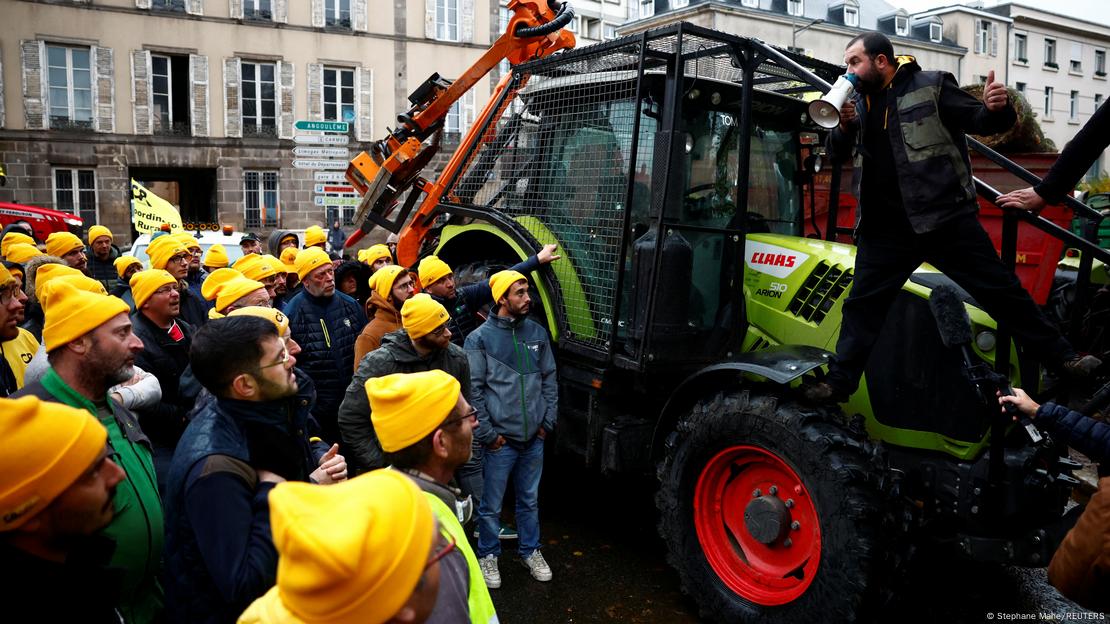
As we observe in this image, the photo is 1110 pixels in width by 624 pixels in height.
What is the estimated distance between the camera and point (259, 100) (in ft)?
81.4

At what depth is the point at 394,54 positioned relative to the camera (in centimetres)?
2625

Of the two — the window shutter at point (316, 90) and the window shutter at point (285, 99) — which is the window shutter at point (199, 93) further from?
the window shutter at point (316, 90)

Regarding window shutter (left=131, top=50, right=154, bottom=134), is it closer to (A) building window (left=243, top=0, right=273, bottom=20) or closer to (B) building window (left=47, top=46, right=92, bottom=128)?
(B) building window (left=47, top=46, right=92, bottom=128)

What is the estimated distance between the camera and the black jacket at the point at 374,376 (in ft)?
12.3

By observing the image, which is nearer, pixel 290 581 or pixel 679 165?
pixel 290 581

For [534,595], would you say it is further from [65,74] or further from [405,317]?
[65,74]

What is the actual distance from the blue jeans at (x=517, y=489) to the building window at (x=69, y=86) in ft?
78.8

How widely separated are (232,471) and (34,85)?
2575 centimetres

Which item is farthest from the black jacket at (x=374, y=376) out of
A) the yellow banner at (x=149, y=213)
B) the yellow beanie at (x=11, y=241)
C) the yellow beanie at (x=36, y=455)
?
the yellow banner at (x=149, y=213)

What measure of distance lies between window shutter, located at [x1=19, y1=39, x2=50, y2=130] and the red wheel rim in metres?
25.2

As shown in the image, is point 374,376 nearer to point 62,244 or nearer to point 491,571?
point 491,571

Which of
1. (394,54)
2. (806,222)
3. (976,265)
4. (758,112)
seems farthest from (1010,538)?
(394,54)

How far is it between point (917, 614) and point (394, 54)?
25.7m

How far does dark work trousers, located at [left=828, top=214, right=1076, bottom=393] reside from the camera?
3305 millimetres
